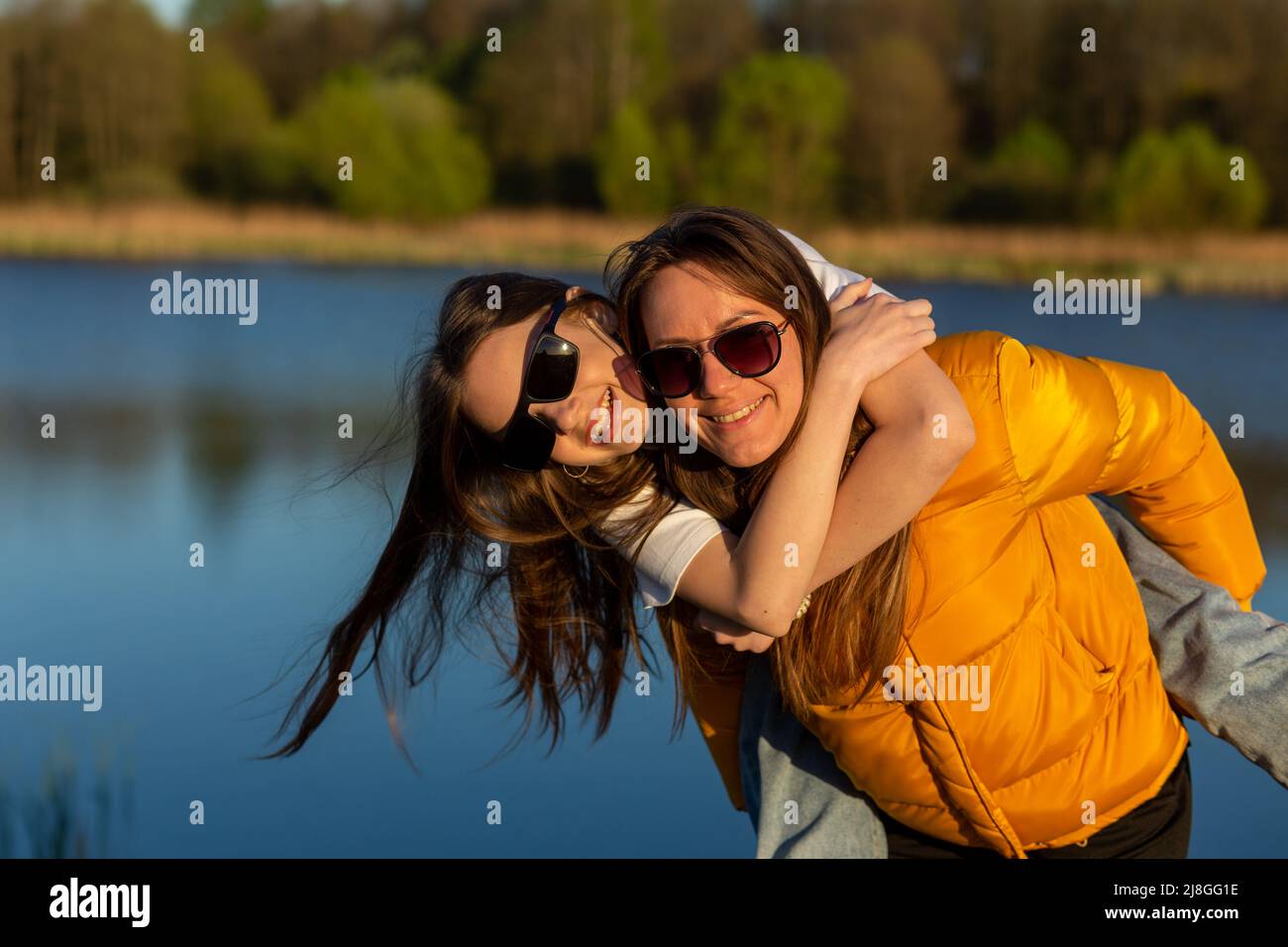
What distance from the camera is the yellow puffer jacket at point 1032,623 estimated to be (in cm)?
227

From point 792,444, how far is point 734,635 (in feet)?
1.18

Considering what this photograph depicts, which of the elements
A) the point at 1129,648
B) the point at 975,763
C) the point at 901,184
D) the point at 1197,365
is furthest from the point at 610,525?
the point at 901,184

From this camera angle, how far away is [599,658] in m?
2.96

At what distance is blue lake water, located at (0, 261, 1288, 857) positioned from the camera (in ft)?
14.0

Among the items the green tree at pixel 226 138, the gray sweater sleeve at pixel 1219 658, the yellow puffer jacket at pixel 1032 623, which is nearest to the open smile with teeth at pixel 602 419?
the yellow puffer jacket at pixel 1032 623

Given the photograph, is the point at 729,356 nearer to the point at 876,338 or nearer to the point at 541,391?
the point at 876,338

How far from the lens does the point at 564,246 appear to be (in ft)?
68.7

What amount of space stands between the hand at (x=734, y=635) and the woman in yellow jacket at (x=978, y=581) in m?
0.05

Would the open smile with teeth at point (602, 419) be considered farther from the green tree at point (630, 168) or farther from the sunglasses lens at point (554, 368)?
the green tree at point (630, 168)

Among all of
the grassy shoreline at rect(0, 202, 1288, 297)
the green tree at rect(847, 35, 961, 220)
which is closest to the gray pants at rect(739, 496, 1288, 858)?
the grassy shoreline at rect(0, 202, 1288, 297)

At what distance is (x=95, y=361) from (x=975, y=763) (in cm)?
1129

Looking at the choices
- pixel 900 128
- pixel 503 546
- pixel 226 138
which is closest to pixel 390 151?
pixel 226 138

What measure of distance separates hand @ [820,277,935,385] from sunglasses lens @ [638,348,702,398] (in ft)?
0.67

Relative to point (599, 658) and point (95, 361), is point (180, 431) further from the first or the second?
point (599, 658)
